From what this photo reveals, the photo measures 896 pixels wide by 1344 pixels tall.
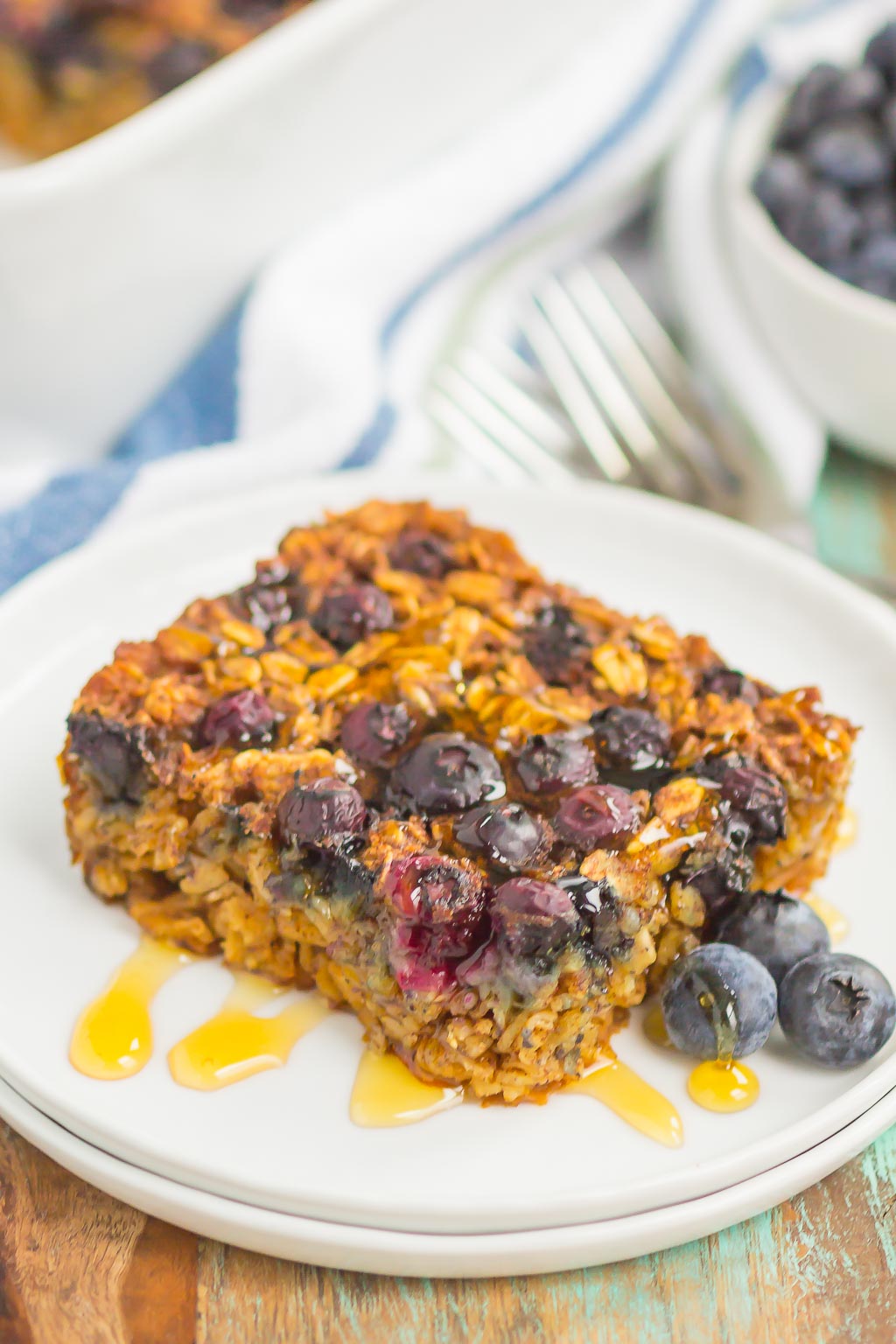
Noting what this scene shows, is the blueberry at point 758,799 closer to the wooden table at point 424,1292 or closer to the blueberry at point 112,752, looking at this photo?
the wooden table at point 424,1292

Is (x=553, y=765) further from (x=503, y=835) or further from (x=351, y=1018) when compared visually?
(x=351, y=1018)

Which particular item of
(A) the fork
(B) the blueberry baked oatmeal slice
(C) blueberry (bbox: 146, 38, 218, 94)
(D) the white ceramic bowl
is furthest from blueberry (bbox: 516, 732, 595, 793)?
(C) blueberry (bbox: 146, 38, 218, 94)

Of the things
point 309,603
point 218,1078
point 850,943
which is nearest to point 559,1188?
point 218,1078

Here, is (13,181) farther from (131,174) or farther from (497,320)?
(497,320)

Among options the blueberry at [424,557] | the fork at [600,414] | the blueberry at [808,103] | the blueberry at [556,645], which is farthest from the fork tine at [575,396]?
the blueberry at [556,645]

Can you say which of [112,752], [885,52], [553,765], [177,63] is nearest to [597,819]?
[553,765]
